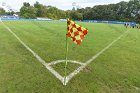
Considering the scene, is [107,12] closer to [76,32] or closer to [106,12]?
[106,12]

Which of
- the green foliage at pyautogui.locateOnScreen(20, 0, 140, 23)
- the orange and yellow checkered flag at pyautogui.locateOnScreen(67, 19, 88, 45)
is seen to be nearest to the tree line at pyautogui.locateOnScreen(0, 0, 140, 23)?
the green foliage at pyautogui.locateOnScreen(20, 0, 140, 23)

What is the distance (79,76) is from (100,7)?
113m

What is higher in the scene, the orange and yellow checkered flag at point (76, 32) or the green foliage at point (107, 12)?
the orange and yellow checkered flag at point (76, 32)

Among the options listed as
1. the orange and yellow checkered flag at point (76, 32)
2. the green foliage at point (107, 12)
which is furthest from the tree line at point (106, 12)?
the orange and yellow checkered flag at point (76, 32)

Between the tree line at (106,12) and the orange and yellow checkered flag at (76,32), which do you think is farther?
the tree line at (106,12)

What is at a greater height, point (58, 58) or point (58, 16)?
point (58, 58)

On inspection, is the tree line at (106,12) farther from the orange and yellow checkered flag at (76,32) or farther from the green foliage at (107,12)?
the orange and yellow checkered flag at (76,32)

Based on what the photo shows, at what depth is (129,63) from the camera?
10586mm

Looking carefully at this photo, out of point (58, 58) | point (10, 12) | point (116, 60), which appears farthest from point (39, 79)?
point (10, 12)

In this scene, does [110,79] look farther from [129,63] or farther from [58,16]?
[58,16]

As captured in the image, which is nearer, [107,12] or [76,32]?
[76,32]

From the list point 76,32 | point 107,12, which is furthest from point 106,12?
point 76,32

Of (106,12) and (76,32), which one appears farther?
(106,12)

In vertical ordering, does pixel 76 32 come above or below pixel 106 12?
above
